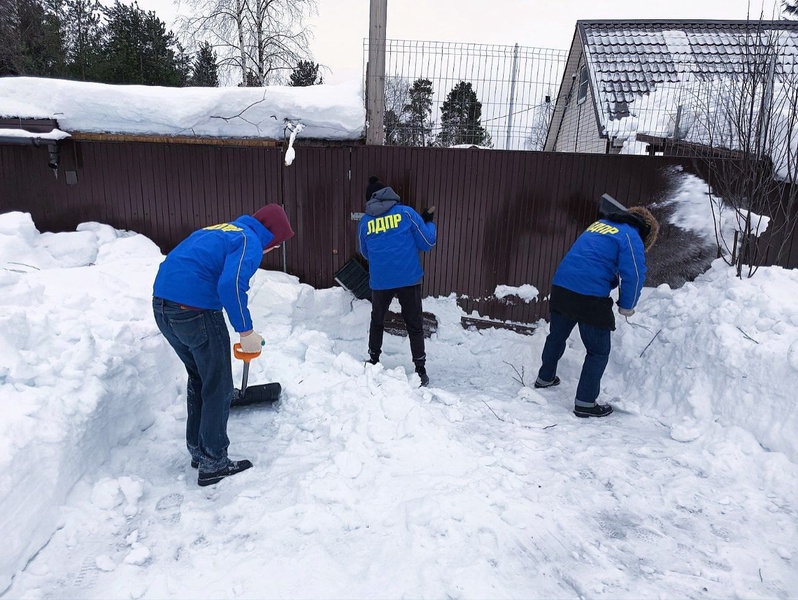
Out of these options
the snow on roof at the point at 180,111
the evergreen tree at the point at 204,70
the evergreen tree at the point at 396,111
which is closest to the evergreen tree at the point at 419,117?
the evergreen tree at the point at 396,111

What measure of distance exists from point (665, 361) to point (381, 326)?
8.15 ft

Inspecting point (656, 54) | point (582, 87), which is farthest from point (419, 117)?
point (582, 87)

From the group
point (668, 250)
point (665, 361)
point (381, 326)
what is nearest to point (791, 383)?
point (665, 361)

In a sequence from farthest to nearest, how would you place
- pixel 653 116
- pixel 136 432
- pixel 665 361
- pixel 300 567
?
pixel 653 116 → pixel 665 361 → pixel 136 432 → pixel 300 567

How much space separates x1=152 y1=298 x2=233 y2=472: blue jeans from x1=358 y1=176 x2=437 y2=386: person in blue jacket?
1.74 metres

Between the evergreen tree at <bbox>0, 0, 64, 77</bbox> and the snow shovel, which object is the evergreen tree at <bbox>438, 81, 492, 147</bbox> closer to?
the snow shovel

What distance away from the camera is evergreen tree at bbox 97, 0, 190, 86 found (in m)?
16.9

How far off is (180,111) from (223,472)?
13.1ft

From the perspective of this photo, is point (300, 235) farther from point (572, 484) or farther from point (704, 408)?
point (704, 408)

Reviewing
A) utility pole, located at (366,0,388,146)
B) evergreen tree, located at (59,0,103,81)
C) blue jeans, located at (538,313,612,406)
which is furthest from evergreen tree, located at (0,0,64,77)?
blue jeans, located at (538,313,612,406)

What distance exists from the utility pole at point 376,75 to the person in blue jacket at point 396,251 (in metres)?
1.32

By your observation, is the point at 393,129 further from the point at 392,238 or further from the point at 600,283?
the point at 600,283

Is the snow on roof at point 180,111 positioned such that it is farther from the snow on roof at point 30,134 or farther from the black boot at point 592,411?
the black boot at point 592,411

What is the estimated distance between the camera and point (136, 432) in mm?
3123
